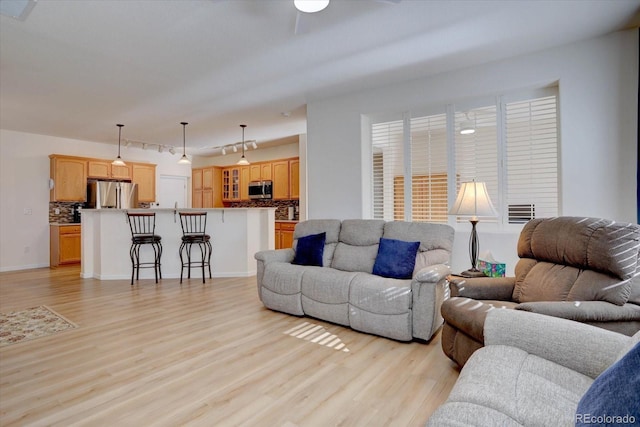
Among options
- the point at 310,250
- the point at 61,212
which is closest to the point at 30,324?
the point at 310,250

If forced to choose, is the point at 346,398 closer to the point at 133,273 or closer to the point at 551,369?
the point at 551,369

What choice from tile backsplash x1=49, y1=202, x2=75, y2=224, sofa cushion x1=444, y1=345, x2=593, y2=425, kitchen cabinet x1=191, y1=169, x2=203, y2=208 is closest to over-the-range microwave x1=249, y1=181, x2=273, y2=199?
kitchen cabinet x1=191, y1=169, x2=203, y2=208

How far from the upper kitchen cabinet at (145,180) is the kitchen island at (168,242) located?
2.62 meters

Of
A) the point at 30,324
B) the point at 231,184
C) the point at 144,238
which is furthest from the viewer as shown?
the point at 231,184

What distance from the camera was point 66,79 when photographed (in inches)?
161

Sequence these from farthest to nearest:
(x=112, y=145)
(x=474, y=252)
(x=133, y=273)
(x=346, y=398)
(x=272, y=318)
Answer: (x=112, y=145)
(x=133, y=273)
(x=272, y=318)
(x=474, y=252)
(x=346, y=398)

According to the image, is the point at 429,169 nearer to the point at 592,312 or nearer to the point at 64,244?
the point at 592,312

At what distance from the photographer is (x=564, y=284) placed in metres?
2.23

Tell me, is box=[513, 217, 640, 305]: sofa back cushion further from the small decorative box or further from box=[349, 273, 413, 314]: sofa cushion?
box=[349, 273, 413, 314]: sofa cushion

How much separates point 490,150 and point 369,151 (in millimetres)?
1541

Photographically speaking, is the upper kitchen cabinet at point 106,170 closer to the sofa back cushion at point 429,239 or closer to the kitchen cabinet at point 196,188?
the kitchen cabinet at point 196,188

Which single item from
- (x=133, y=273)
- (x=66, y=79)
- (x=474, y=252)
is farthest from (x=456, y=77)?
(x=133, y=273)
